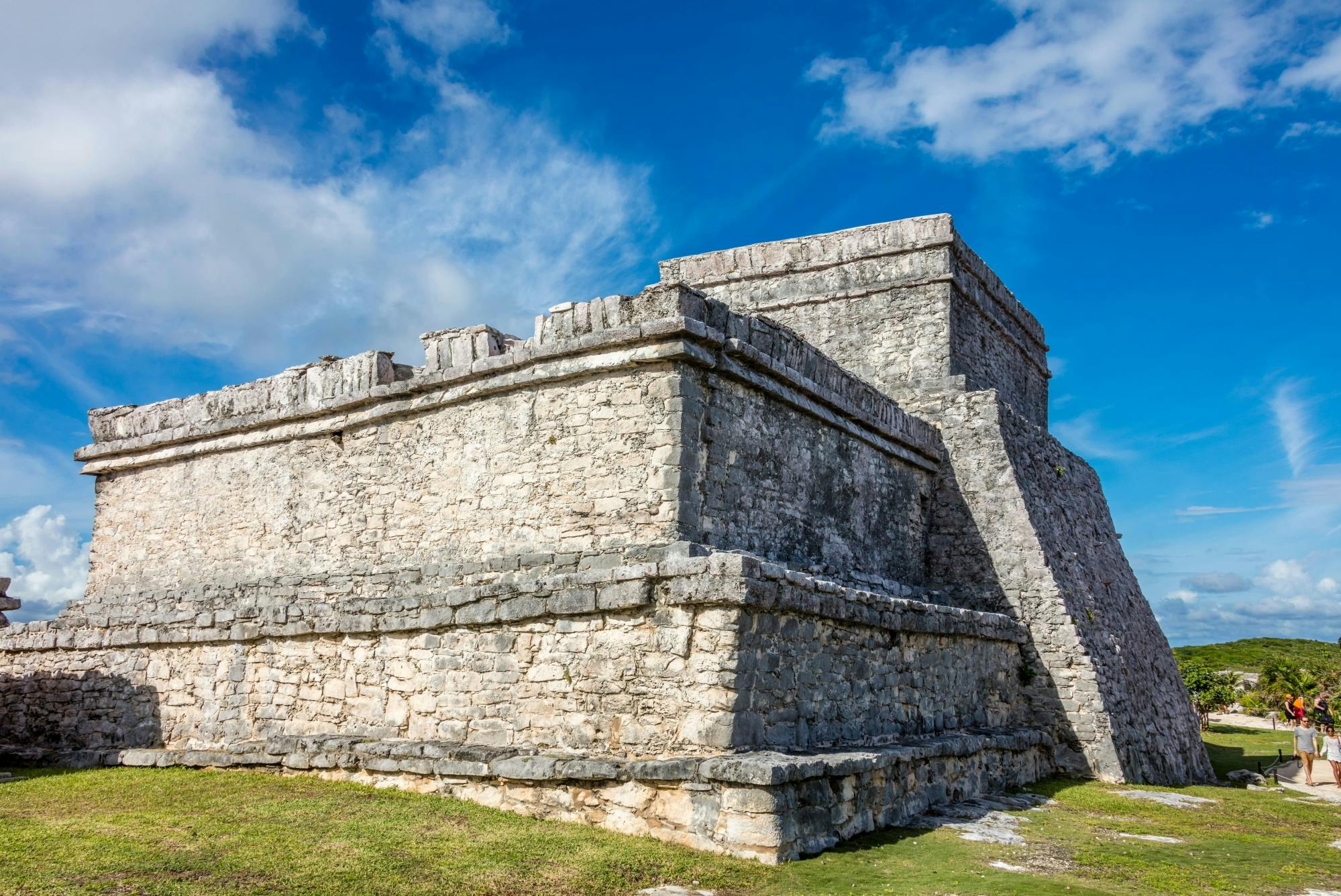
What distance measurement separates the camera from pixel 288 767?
9492 mm

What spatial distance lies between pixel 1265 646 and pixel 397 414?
53.8 meters

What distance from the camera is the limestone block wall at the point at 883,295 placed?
14.1 metres

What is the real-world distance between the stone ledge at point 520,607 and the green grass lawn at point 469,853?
152 cm

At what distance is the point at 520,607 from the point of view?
837 centimetres

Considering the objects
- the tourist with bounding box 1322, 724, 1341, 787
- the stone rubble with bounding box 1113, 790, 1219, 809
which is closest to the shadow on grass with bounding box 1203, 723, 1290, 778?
the tourist with bounding box 1322, 724, 1341, 787

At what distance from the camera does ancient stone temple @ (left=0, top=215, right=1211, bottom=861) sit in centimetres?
760

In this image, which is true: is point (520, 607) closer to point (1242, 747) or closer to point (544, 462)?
point (544, 462)

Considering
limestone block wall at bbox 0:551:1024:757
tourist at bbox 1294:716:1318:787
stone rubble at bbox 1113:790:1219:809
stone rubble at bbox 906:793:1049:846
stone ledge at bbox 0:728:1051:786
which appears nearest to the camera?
stone ledge at bbox 0:728:1051:786

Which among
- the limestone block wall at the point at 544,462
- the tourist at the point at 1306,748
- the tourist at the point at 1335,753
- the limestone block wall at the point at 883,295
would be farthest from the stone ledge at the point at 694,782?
the tourist at the point at 1306,748

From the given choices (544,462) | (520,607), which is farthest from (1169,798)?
(544,462)

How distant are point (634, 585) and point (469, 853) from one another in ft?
7.26

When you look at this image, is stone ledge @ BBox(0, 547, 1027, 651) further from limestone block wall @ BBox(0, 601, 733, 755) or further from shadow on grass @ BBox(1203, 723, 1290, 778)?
shadow on grass @ BBox(1203, 723, 1290, 778)

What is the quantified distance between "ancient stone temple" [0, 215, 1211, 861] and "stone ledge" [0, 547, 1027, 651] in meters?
0.04

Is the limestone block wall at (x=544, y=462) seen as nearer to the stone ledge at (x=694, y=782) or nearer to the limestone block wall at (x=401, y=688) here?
the limestone block wall at (x=401, y=688)
